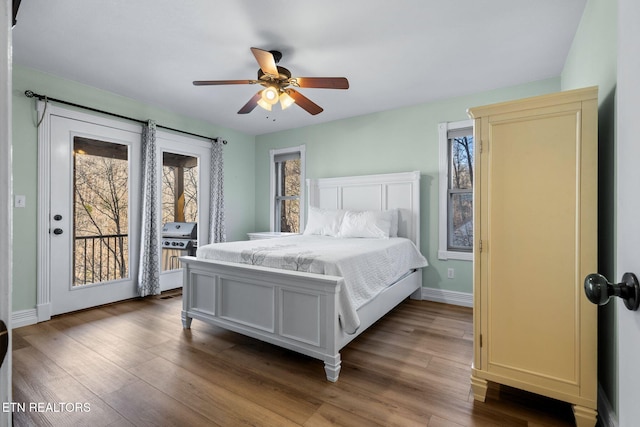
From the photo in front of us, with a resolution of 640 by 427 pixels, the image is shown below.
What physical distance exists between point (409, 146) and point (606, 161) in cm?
240

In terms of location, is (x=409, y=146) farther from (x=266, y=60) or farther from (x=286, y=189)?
(x=266, y=60)

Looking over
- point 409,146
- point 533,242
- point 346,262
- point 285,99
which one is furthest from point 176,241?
point 533,242

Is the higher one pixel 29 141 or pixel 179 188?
pixel 29 141

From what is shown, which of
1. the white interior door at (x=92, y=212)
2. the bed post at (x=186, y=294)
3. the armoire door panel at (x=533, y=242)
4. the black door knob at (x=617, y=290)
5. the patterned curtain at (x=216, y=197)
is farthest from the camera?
the patterned curtain at (x=216, y=197)

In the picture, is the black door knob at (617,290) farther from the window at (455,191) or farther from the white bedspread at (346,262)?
the window at (455,191)

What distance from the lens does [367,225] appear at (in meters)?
3.58

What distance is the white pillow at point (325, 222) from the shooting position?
3865 millimetres

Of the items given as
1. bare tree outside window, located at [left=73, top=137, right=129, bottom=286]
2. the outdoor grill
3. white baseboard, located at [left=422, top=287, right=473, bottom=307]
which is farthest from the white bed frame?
the outdoor grill

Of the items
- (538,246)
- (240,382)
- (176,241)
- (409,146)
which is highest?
(409,146)

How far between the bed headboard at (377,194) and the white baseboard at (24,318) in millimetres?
3366

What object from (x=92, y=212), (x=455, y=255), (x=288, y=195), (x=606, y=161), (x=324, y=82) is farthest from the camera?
(x=288, y=195)

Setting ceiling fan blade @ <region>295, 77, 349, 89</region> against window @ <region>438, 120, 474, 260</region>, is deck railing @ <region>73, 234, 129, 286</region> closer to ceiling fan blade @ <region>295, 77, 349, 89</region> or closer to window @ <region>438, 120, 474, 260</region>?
ceiling fan blade @ <region>295, 77, 349, 89</region>

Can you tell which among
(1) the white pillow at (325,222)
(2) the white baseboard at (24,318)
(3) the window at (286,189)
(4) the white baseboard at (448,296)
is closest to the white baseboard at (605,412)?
(4) the white baseboard at (448,296)

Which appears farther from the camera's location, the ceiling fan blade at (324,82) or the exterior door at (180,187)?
the exterior door at (180,187)
